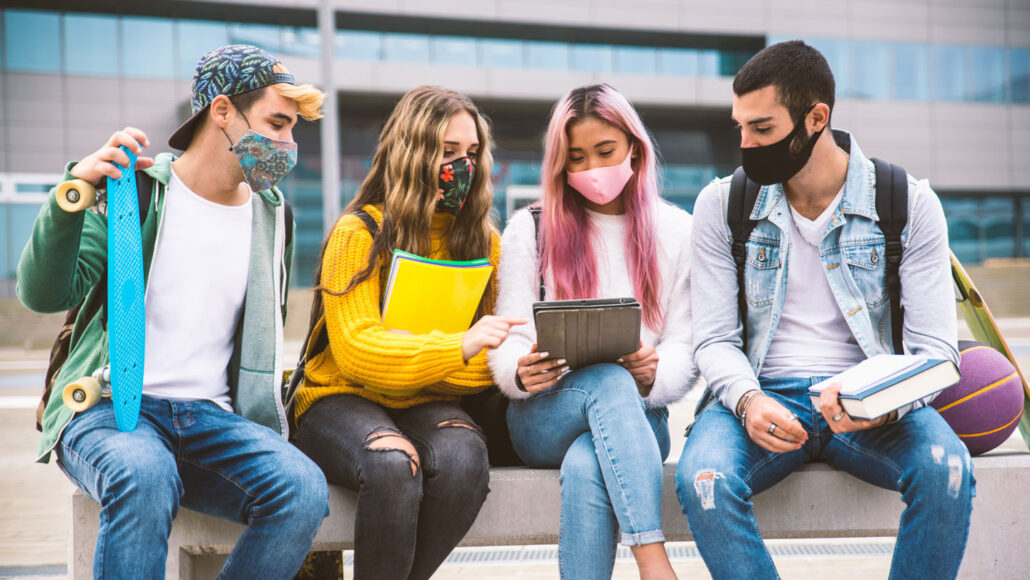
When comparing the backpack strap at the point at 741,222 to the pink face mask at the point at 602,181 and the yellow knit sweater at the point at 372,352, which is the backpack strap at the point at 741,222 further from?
the yellow knit sweater at the point at 372,352

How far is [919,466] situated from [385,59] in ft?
74.5

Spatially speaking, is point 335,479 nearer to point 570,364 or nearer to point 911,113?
point 570,364

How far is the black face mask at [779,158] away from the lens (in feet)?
8.34

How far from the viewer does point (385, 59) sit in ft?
76.5

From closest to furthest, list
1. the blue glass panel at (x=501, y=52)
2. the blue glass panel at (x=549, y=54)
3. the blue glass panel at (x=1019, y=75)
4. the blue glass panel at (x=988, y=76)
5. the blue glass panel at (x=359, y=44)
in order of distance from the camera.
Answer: the blue glass panel at (x=359, y=44) → the blue glass panel at (x=501, y=52) → the blue glass panel at (x=549, y=54) → the blue glass panel at (x=988, y=76) → the blue glass panel at (x=1019, y=75)

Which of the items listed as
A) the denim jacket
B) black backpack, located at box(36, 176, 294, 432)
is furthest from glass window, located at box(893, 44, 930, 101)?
black backpack, located at box(36, 176, 294, 432)

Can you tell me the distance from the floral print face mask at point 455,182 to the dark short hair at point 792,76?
0.88 meters

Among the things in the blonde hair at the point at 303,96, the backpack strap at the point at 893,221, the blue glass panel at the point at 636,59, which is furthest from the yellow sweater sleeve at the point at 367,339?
the blue glass panel at the point at 636,59

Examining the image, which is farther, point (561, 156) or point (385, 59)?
point (385, 59)

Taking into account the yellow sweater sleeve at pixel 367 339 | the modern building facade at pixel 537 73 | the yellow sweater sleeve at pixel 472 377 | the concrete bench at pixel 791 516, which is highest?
the modern building facade at pixel 537 73

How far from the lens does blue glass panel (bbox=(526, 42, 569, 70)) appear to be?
80.7 feet

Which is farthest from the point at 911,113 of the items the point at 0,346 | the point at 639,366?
the point at 639,366

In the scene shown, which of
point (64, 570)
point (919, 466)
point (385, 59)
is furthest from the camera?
point (385, 59)

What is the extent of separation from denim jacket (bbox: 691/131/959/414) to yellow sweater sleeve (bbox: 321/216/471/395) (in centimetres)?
82
